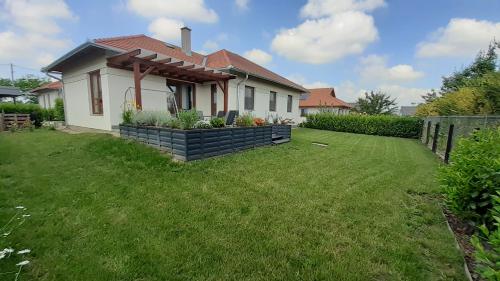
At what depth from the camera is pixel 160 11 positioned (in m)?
11.2

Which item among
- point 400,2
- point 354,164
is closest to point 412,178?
point 354,164

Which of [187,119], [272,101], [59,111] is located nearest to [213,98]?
[272,101]

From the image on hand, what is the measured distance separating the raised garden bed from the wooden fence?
8562 mm

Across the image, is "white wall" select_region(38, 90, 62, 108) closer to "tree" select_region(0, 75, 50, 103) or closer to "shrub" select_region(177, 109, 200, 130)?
"tree" select_region(0, 75, 50, 103)

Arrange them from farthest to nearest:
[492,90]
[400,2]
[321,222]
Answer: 1. [400,2]
2. [492,90]
3. [321,222]

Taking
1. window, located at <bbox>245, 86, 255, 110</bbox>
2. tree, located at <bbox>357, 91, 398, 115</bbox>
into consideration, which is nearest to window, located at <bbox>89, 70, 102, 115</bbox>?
window, located at <bbox>245, 86, 255, 110</bbox>

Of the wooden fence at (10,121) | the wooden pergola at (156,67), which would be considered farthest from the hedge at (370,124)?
the wooden fence at (10,121)

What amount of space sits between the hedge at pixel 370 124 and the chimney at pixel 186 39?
444 inches

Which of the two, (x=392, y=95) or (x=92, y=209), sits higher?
(x=392, y=95)

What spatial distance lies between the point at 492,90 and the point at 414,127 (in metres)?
7.70

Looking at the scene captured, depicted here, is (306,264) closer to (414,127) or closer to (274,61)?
(414,127)

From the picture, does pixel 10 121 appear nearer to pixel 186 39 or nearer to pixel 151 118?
pixel 186 39

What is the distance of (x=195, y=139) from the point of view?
208 inches

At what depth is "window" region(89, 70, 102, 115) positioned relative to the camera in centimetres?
873
